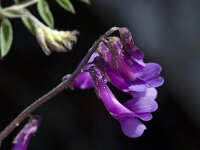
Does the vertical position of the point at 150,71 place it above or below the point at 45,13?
below

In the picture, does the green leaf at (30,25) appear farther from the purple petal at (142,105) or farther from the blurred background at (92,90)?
the blurred background at (92,90)

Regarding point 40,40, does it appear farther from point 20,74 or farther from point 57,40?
point 20,74

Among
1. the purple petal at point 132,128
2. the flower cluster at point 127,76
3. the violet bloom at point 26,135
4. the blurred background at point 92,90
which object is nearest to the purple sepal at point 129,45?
the flower cluster at point 127,76

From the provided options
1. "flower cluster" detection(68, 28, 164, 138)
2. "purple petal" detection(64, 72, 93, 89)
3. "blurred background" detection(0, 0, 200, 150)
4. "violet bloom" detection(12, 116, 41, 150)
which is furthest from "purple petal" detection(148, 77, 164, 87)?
"blurred background" detection(0, 0, 200, 150)

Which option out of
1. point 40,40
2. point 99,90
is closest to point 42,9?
point 40,40

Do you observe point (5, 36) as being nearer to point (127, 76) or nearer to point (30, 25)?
point (30, 25)

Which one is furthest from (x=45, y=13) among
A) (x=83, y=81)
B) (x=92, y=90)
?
(x=92, y=90)

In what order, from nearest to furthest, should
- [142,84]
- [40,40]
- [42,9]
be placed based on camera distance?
[142,84]
[40,40]
[42,9]
